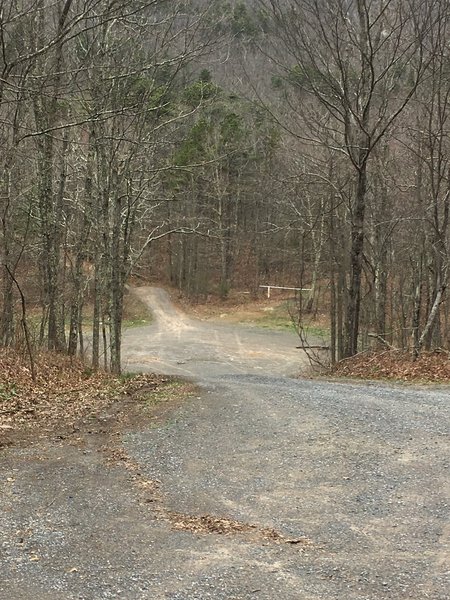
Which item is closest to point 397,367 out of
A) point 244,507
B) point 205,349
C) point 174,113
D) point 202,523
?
point 174,113

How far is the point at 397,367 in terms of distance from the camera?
11.9 metres

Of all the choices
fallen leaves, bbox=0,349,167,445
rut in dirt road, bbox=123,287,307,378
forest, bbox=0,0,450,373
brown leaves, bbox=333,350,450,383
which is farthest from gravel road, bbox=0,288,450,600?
rut in dirt road, bbox=123,287,307,378

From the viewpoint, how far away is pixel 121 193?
13055mm

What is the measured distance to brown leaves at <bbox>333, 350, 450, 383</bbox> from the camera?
11.1m

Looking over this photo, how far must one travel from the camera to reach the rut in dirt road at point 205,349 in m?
19.8

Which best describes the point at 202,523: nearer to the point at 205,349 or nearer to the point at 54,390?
the point at 54,390

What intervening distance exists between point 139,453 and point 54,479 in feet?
3.51

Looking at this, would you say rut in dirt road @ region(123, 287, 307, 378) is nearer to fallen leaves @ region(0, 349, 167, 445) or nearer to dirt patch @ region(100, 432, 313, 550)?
fallen leaves @ region(0, 349, 167, 445)

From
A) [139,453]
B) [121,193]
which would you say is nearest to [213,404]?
[139,453]

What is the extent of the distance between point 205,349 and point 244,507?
768 inches

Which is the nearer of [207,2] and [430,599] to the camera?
[430,599]

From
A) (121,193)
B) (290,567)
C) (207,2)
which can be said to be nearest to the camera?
(290,567)

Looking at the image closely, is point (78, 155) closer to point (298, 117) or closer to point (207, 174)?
point (298, 117)

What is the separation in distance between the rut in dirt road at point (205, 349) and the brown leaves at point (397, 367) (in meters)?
4.64
